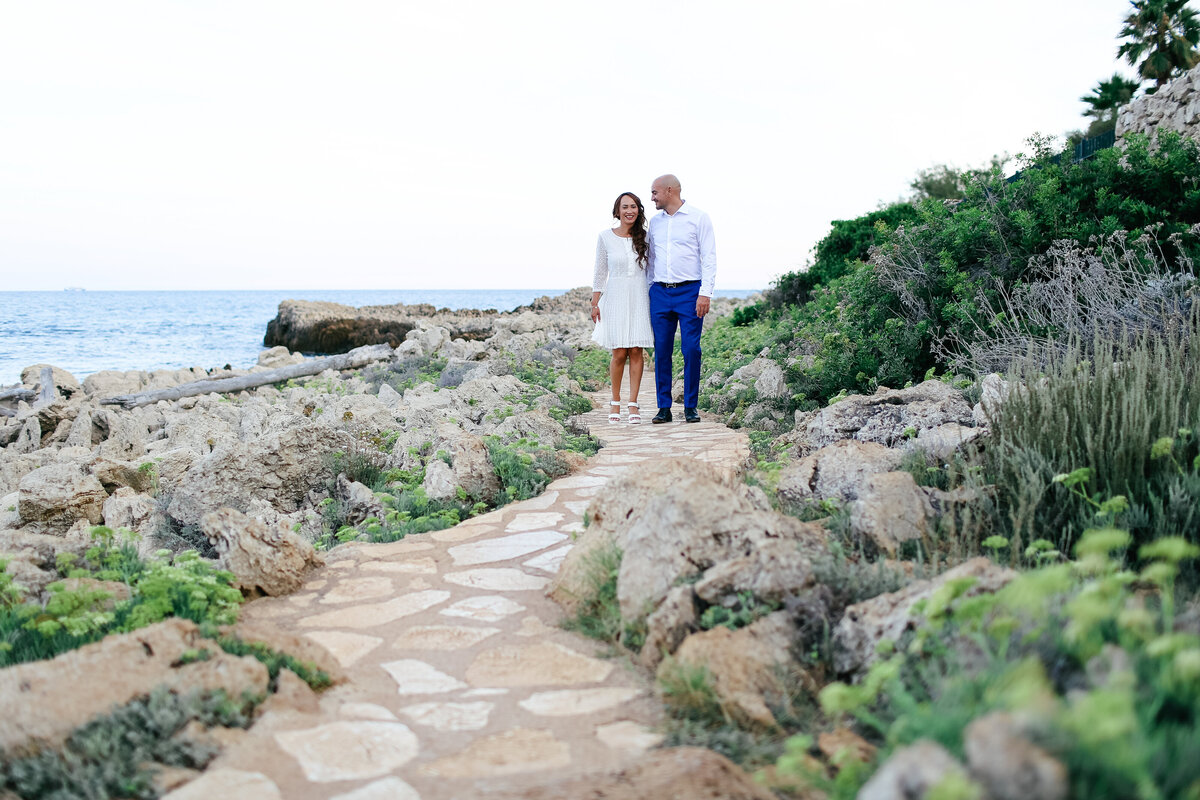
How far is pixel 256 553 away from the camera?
368 cm

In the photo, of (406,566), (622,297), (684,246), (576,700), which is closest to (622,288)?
(622,297)

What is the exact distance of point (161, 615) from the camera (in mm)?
3018

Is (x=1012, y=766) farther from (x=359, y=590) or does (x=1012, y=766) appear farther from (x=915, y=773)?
(x=359, y=590)

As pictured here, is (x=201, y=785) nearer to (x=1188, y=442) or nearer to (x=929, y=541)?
(x=929, y=541)

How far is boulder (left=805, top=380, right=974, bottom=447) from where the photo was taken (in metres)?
4.79

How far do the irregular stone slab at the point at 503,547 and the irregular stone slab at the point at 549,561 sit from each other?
0.09 meters

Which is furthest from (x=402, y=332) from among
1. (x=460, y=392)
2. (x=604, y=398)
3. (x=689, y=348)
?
(x=689, y=348)

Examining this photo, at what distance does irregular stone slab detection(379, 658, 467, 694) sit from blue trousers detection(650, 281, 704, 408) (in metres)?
4.98

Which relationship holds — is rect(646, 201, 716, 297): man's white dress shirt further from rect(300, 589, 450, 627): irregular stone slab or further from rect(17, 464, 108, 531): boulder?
rect(17, 464, 108, 531): boulder

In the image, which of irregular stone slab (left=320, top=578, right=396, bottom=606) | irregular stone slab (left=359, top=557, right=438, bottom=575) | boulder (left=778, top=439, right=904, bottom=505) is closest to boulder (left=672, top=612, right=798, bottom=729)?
boulder (left=778, top=439, right=904, bottom=505)

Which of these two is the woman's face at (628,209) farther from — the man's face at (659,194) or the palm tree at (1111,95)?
the palm tree at (1111,95)

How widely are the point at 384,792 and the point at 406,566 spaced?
6.53ft

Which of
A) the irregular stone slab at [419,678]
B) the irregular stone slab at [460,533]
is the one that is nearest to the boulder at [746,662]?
the irregular stone slab at [419,678]

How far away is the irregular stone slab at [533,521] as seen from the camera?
15.3 ft
